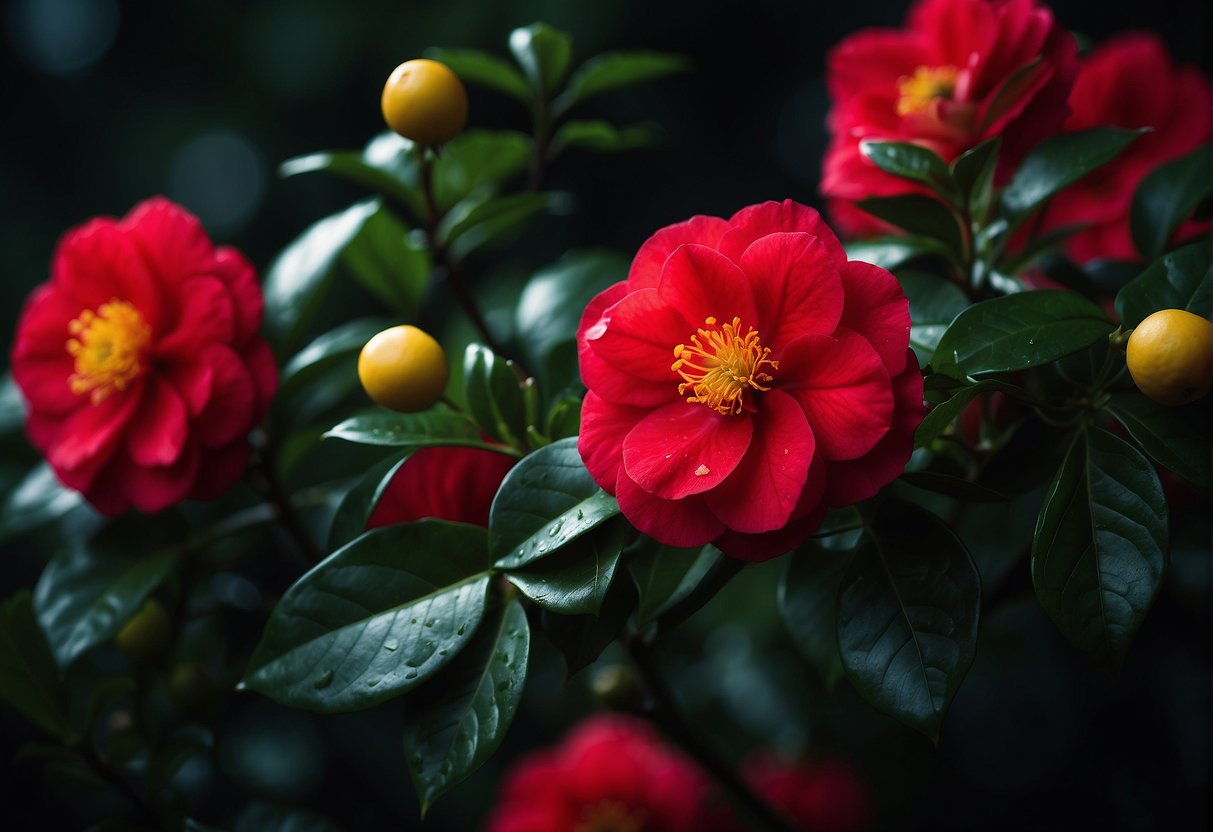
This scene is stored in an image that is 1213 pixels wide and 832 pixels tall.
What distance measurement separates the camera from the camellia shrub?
0.46 metres

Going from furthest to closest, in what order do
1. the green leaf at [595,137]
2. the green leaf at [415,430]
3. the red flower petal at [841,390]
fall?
the green leaf at [595,137] → the green leaf at [415,430] → the red flower petal at [841,390]

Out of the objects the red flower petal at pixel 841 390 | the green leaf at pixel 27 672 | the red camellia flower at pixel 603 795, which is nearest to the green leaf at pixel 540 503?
the red flower petal at pixel 841 390

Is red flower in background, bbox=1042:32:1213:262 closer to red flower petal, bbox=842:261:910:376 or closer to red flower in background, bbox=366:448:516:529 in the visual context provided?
red flower petal, bbox=842:261:910:376

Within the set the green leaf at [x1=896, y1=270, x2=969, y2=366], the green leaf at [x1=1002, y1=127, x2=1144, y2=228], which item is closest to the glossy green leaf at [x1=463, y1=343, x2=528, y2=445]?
the green leaf at [x1=896, y1=270, x2=969, y2=366]

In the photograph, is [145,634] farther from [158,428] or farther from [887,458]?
[887,458]

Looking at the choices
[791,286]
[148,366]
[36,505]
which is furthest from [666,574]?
[36,505]

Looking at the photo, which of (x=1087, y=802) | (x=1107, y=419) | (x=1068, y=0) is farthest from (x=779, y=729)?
(x=1068, y=0)

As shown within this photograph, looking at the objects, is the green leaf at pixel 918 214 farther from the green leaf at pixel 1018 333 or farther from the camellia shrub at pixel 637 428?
the green leaf at pixel 1018 333

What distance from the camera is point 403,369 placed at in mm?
549

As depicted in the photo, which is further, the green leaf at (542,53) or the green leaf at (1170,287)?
the green leaf at (542,53)

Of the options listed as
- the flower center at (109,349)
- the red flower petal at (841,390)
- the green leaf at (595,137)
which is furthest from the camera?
the green leaf at (595,137)

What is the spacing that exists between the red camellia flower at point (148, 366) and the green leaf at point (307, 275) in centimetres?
5

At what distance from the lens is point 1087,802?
1005mm

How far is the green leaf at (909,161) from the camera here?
22.2 inches
